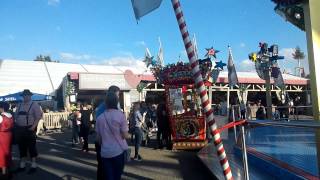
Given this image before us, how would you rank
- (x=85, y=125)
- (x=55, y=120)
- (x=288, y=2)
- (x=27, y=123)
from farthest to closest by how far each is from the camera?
(x=55, y=120) → (x=85, y=125) → (x=27, y=123) → (x=288, y=2)

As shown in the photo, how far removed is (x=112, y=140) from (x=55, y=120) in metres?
21.2

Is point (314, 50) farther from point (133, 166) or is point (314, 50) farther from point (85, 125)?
point (85, 125)

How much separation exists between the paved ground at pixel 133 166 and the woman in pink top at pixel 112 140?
9.97 ft

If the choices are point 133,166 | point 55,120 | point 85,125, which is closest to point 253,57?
point 85,125

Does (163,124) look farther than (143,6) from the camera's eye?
Yes

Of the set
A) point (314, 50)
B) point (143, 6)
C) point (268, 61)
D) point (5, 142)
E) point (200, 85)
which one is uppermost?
point (268, 61)

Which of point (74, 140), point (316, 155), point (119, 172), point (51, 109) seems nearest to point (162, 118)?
point (74, 140)

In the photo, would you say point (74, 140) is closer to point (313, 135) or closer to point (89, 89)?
point (89, 89)

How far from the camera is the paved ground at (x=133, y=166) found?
934 cm

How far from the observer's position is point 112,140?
6.05 m

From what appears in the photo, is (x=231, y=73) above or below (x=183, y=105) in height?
above

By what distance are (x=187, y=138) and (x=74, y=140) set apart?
508 centimetres

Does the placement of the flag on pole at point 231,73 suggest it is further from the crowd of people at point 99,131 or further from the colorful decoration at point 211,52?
the crowd of people at point 99,131

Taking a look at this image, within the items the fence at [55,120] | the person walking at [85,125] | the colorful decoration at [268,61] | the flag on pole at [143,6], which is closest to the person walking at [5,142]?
the flag on pole at [143,6]
